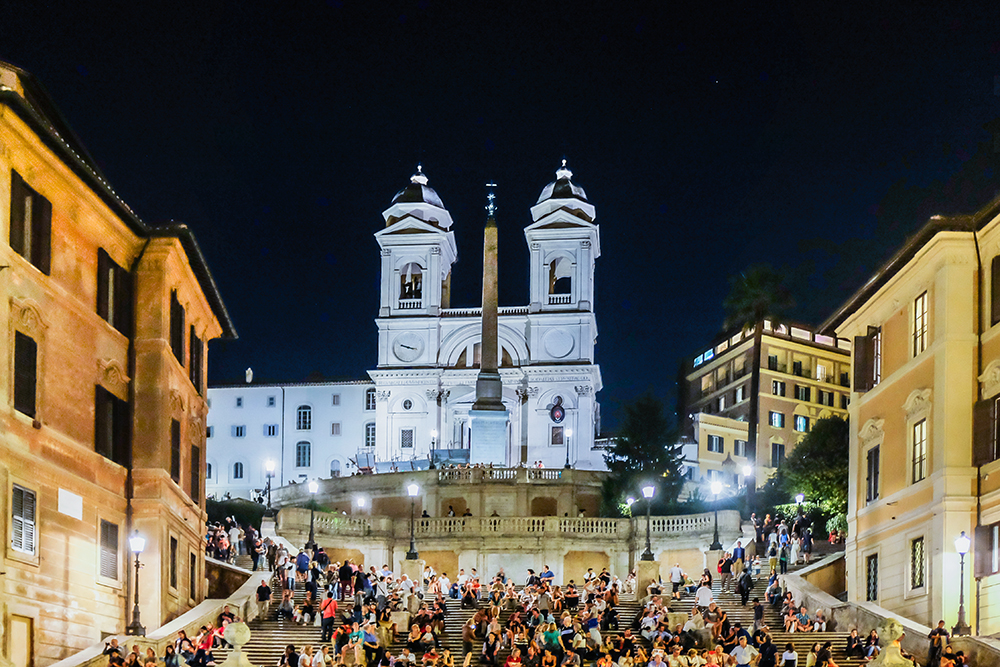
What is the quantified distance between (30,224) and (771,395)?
73626 mm

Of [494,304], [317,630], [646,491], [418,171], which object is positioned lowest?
[317,630]

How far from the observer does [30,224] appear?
3081cm

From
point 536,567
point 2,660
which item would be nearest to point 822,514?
point 536,567

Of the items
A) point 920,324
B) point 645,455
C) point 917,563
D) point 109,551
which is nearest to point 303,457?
point 645,455

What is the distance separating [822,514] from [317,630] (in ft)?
91.7

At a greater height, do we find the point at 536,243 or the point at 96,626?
the point at 536,243

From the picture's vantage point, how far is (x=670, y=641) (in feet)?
112

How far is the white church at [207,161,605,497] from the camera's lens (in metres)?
105

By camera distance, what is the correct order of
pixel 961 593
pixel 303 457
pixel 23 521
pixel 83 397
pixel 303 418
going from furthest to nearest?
pixel 303 418 < pixel 303 457 < pixel 83 397 < pixel 961 593 < pixel 23 521

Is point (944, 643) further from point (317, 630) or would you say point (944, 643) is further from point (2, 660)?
point (2, 660)

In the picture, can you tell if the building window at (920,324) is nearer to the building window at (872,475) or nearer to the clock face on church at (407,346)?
the building window at (872,475)

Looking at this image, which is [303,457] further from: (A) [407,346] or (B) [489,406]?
(B) [489,406]

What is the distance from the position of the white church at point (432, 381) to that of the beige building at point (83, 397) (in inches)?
2394

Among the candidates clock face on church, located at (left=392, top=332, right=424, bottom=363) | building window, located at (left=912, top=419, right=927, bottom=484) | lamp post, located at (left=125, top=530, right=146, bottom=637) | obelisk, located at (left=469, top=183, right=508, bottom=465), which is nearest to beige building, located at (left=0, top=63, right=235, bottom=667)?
lamp post, located at (left=125, top=530, right=146, bottom=637)
